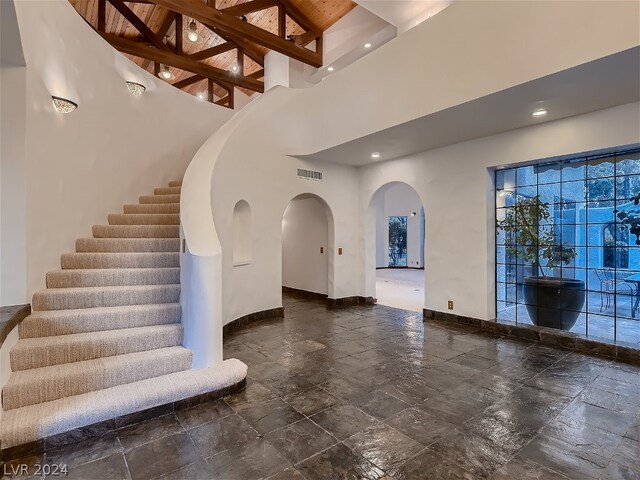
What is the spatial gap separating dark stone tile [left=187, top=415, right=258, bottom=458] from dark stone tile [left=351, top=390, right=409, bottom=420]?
0.90 meters

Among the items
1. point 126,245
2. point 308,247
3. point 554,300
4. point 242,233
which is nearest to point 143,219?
point 126,245

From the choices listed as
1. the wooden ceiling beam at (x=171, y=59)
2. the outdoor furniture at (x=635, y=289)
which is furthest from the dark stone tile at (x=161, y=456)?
the wooden ceiling beam at (x=171, y=59)

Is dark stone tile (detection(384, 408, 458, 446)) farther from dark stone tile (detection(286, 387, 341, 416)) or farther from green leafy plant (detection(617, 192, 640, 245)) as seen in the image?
green leafy plant (detection(617, 192, 640, 245))

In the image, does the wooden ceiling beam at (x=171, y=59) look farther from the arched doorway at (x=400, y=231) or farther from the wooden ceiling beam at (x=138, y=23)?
the arched doorway at (x=400, y=231)

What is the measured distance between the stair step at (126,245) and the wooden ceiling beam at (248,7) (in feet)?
14.6

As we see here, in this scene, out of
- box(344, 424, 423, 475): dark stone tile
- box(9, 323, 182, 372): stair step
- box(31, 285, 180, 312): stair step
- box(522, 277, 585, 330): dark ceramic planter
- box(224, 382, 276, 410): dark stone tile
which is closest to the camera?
box(344, 424, 423, 475): dark stone tile

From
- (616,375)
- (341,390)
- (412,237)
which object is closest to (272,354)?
(341,390)

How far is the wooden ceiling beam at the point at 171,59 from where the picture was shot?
6.96m

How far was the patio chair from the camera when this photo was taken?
4.11m

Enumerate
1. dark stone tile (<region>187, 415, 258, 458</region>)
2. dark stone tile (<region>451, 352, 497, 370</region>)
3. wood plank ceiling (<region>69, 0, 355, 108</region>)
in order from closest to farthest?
dark stone tile (<region>187, 415, 258, 458</region>)
dark stone tile (<region>451, 352, 497, 370</region>)
wood plank ceiling (<region>69, 0, 355, 108</region>)

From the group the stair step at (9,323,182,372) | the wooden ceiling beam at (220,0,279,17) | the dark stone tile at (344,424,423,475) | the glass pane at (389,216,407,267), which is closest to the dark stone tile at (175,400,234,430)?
the stair step at (9,323,182,372)

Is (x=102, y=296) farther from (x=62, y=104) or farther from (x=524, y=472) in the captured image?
(x=524, y=472)

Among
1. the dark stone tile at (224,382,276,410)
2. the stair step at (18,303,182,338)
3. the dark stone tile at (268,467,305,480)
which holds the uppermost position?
the stair step at (18,303,182,338)

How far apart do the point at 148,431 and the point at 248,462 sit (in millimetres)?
843
